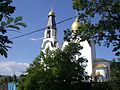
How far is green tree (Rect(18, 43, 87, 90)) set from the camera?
114ft

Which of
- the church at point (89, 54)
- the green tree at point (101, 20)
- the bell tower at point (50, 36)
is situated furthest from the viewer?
the bell tower at point (50, 36)

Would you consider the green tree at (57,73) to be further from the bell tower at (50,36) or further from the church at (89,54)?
the bell tower at (50,36)

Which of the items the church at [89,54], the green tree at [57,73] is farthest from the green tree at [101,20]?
the church at [89,54]

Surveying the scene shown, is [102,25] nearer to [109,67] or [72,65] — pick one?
[72,65]

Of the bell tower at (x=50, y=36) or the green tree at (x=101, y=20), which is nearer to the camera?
the green tree at (x=101, y=20)

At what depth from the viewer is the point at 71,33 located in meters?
26.5

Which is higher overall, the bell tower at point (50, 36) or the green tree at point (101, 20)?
the bell tower at point (50, 36)

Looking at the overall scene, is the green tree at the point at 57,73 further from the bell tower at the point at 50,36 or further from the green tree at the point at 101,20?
the bell tower at the point at 50,36

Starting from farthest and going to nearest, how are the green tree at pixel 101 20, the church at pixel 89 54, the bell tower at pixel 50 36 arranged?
the bell tower at pixel 50 36 → the church at pixel 89 54 → the green tree at pixel 101 20

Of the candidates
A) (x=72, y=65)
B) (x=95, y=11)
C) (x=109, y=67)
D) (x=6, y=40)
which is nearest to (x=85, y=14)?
(x=95, y=11)

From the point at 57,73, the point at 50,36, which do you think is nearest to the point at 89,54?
the point at 50,36

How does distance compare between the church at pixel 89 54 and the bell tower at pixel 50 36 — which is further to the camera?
the bell tower at pixel 50 36

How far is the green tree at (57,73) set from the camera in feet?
114

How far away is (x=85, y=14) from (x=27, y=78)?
13.6 meters
